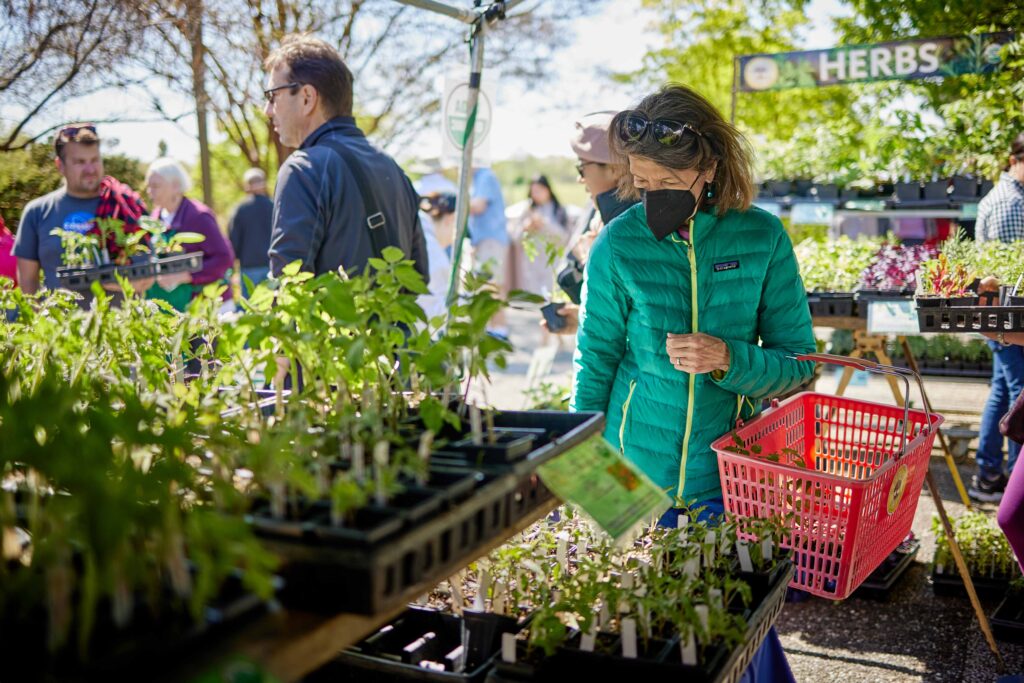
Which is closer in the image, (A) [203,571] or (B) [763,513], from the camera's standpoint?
(A) [203,571]

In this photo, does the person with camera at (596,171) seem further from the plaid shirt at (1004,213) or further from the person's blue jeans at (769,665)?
the plaid shirt at (1004,213)

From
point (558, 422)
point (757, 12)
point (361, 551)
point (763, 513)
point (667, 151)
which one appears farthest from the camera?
point (757, 12)

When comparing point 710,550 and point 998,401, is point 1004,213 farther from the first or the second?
point 710,550

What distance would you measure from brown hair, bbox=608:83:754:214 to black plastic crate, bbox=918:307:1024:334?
0.97m

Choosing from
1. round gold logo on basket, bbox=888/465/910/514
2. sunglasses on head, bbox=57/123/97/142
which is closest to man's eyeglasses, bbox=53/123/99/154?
sunglasses on head, bbox=57/123/97/142

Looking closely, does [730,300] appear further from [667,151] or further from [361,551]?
[361,551]

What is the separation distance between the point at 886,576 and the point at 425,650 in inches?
108

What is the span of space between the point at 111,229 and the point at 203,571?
286cm

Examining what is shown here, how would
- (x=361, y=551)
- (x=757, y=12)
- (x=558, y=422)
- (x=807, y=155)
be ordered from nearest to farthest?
(x=361, y=551)
(x=558, y=422)
(x=807, y=155)
(x=757, y=12)

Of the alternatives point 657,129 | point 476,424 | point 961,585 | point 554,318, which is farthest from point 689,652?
point 961,585

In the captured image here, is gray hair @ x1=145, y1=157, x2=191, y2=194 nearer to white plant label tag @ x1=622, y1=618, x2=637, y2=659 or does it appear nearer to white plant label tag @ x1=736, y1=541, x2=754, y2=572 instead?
white plant label tag @ x1=736, y1=541, x2=754, y2=572

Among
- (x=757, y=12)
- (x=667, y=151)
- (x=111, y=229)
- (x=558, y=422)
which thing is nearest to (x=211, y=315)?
(x=558, y=422)

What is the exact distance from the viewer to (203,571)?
1027 millimetres

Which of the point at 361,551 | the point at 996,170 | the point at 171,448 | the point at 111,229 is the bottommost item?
the point at 361,551
